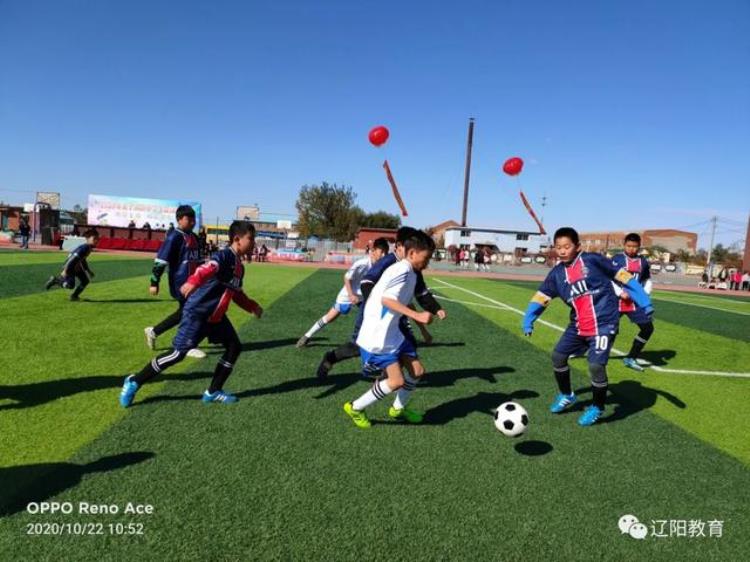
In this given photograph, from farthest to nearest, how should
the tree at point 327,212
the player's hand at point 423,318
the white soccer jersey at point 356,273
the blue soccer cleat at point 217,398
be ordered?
the tree at point 327,212
the white soccer jersey at point 356,273
the blue soccer cleat at point 217,398
the player's hand at point 423,318

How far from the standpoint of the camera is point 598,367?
4758 mm

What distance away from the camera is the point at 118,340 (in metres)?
7.14

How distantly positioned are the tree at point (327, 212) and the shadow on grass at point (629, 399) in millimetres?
59145

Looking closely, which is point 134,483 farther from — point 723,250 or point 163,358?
point 723,250

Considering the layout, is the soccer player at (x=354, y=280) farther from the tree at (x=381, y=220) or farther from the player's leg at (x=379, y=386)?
the tree at (x=381, y=220)

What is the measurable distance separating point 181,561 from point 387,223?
84.2 meters

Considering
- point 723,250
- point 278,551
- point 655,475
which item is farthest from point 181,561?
point 723,250

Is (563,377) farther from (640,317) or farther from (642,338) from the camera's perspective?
(642,338)

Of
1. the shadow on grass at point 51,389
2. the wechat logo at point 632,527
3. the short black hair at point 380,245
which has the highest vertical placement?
the short black hair at point 380,245

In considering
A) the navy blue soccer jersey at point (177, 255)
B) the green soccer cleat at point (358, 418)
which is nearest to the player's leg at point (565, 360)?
the green soccer cleat at point (358, 418)

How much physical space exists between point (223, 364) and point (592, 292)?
4076mm

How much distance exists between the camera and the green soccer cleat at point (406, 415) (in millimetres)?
4566

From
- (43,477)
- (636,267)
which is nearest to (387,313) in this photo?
(43,477)

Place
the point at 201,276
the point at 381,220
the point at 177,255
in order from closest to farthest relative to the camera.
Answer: the point at 201,276 < the point at 177,255 < the point at 381,220
